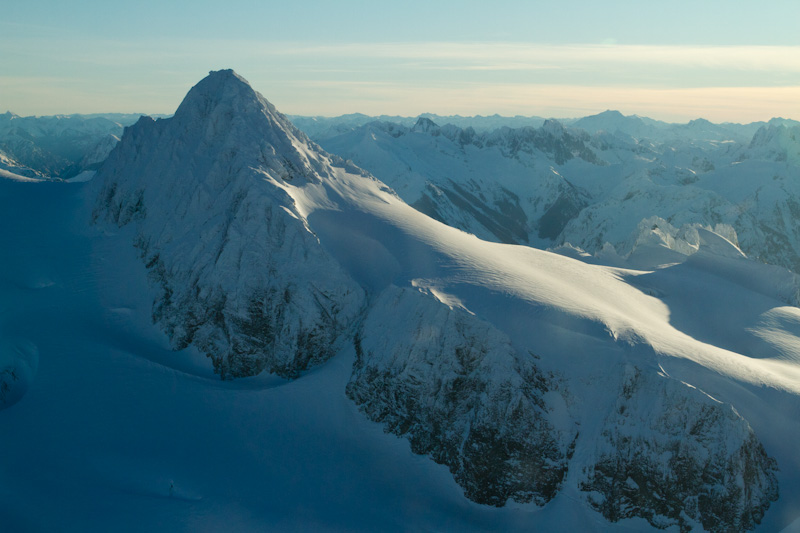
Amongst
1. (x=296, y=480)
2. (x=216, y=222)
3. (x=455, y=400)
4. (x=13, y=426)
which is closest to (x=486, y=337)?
(x=455, y=400)

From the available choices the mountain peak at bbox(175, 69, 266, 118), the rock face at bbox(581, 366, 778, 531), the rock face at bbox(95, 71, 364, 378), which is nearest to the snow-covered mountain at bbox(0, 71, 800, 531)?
the rock face at bbox(581, 366, 778, 531)

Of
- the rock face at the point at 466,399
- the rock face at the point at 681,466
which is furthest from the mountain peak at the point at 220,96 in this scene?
the rock face at the point at 681,466

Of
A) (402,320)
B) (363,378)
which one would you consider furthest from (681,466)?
(363,378)

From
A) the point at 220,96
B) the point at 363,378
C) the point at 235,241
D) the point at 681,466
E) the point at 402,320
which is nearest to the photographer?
the point at 681,466

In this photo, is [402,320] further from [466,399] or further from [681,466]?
[681,466]

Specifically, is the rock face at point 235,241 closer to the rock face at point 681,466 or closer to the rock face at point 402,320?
the rock face at point 402,320

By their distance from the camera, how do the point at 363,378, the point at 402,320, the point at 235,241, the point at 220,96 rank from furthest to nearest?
the point at 220,96 → the point at 235,241 → the point at 363,378 → the point at 402,320

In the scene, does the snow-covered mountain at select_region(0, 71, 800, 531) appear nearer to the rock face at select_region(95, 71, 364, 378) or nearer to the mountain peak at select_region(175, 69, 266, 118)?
the rock face at select_region(95, 71, 364, 378)
